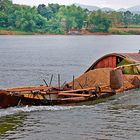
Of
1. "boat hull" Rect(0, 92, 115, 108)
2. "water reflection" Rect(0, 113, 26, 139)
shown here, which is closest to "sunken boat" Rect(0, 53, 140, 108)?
"boat hull" Rect(0, 92, 115, 108)

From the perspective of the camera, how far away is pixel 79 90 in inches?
1460

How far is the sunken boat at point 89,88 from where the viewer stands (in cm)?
3328

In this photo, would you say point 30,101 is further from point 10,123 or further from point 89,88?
point 89,88

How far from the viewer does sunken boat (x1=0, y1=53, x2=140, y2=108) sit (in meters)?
33.3

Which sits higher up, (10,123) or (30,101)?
(30,101)

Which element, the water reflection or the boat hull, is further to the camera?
the boat hull

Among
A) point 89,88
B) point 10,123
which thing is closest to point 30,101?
point 10,123

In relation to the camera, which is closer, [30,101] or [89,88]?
[30,101]

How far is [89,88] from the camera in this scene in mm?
37906

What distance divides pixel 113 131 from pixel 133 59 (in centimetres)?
1927

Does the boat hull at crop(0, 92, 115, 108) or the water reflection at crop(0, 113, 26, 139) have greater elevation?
the boat hull at crop(0, 92, 115, 108)

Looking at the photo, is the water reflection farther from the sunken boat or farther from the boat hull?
the sunken boat

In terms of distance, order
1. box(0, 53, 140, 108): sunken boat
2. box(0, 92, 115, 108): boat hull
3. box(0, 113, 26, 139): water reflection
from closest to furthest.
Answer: box(0, 113, 26, 139): water reflection
box(0, 92, 115, 108): boat hull
box(0, 53, 140, 108): sunken boat

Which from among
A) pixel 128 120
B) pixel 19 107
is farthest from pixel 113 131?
pixel 19 107
